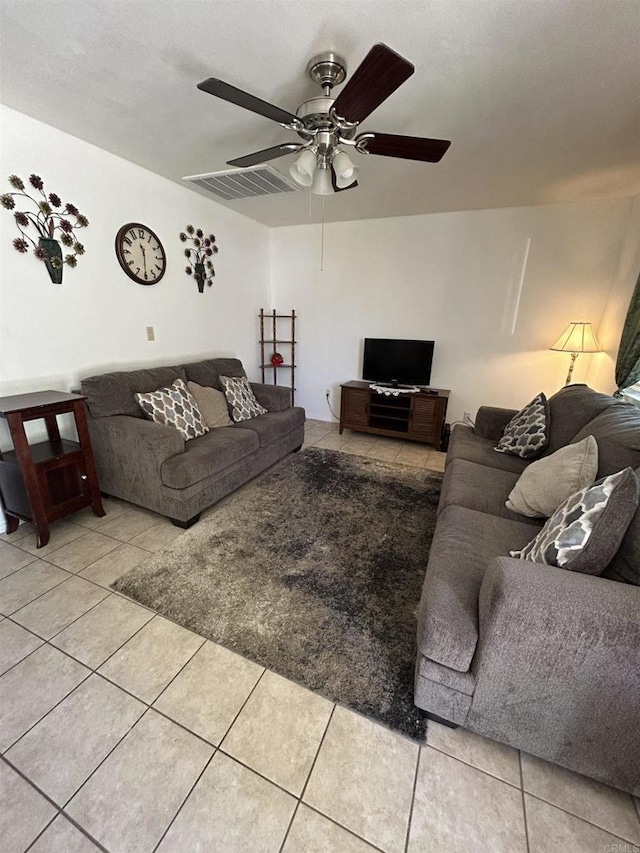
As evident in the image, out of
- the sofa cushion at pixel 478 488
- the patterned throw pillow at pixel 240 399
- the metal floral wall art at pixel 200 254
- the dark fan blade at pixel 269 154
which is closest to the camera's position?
the dark fan blade at pixel 269 154

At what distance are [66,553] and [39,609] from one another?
0.43 metres

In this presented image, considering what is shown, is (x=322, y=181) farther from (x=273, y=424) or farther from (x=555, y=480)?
(x=555, y=480)

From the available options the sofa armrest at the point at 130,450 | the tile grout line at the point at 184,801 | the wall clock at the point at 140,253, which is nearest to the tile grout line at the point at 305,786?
the tile grout line at the point at 184,801

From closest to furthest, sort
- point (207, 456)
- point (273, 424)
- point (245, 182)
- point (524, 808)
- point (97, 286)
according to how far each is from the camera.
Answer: point (524, 808)
point (207, 456)
point (97, 286)
point (245, 182)
point (273, 424)

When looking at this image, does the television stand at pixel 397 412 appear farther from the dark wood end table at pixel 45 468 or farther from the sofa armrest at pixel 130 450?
the dark wood end table at pixel 45 468

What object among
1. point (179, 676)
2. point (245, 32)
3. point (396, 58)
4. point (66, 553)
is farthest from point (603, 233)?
point (66, 553)

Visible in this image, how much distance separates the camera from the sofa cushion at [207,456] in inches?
85.5

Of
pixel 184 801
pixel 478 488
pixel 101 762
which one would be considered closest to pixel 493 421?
pixel 478 488

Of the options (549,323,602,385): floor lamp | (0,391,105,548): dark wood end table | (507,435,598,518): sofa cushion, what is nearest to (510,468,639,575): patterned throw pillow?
(507,435,598,518): sofa cushion

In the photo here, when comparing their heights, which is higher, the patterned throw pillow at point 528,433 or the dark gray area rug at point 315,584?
the patterned throw pillow at point 528,433

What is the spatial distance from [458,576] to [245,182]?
118 inches

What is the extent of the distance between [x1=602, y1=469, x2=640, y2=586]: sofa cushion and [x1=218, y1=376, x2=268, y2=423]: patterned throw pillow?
263cm

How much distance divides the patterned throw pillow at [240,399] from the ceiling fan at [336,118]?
1.72m

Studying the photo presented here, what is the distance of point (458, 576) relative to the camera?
4.16ft
